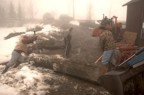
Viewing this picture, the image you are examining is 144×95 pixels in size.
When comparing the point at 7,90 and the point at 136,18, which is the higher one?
the point at 136,18

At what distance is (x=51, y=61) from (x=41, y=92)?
2.82 meters

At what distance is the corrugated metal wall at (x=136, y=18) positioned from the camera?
1533cm

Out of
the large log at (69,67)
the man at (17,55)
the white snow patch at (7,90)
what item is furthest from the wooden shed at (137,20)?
the white snow patch at (7,90)

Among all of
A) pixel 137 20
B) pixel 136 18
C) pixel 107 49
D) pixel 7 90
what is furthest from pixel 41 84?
pixel 136 18

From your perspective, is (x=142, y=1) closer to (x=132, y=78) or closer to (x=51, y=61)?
(x=51, y=61)

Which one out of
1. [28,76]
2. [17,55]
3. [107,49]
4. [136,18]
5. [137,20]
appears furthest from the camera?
[136,18]

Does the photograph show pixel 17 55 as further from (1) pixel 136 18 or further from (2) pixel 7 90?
(1) pixel 136 18

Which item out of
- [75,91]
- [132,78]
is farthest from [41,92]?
[132,78]

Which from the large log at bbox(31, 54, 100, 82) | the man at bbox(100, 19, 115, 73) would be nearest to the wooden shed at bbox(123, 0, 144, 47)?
the man at bbox(100, 19, 115, 73)

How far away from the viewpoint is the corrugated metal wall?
50.3 ft

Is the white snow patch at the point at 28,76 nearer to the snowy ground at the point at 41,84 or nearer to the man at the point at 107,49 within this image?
the snowy ground at the point at 41,84

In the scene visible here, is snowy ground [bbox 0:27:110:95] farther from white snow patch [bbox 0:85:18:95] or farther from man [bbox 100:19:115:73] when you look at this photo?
man [bbox 100:19:115:73]

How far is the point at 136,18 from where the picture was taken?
1598cm

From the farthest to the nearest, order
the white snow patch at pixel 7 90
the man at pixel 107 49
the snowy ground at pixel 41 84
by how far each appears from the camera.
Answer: the man at pixel 107 49 < the snowy ground at pixel 41 84 < the white snow patch at pixel 7 90
